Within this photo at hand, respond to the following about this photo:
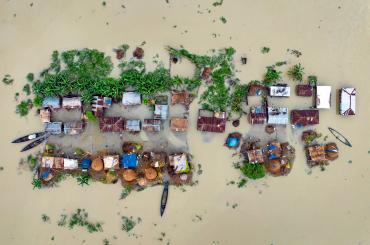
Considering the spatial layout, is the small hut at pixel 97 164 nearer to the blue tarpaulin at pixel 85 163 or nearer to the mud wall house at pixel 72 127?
the blue tarpaulin at pixel 85 163

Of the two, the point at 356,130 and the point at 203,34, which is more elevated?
the point at 203,34

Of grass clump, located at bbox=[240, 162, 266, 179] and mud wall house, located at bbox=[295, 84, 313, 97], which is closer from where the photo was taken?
grass clump, located at bbox=[240, 162, 266, 179]

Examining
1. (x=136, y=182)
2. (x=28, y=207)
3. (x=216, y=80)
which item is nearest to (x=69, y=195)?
(x=28, y=207)

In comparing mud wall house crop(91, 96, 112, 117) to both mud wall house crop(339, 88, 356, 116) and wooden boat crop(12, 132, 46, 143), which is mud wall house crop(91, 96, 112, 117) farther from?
mud wall house crop(339, 88, 356, 116)

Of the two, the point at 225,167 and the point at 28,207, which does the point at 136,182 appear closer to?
the point at 225,167

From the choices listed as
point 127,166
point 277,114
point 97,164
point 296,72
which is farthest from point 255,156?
point 97,164

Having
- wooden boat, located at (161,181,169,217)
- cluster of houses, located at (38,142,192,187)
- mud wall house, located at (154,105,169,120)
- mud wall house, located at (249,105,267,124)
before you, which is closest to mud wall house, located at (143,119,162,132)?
mud wall house, located at (154,105,169,120)
